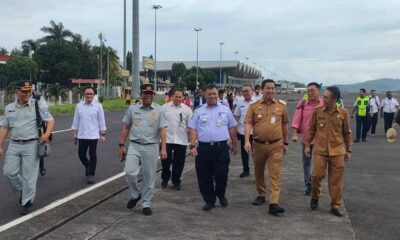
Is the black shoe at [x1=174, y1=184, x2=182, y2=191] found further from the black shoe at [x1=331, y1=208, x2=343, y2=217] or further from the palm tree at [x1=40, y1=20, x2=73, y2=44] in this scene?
the palm tree at [x1=40, y1=20, x2=73, y2=44]

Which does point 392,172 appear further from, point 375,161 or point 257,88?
point 257,88

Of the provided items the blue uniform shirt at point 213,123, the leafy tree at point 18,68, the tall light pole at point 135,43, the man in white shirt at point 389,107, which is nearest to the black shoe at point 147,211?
the blue uniform shirt at point 213,123

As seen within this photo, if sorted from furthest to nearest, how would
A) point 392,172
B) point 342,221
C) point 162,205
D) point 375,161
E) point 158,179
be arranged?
point 375,161, point 392,172, point 158,179, point 162,205, point 342,221

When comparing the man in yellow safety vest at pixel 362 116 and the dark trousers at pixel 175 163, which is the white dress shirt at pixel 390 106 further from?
the dark trousers at pixel 175 163

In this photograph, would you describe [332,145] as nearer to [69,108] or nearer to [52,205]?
[52,205]

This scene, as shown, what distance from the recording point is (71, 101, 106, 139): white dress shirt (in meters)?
8.85

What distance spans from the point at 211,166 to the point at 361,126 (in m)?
11.2

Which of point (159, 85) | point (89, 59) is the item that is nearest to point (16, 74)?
point (89, 59)

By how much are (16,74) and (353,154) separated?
5305 cm

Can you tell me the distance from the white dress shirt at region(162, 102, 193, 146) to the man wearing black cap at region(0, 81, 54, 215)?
7.19 ft

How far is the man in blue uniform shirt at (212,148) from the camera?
23.2 ft

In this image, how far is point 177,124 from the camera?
845 cm

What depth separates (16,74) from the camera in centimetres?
5950

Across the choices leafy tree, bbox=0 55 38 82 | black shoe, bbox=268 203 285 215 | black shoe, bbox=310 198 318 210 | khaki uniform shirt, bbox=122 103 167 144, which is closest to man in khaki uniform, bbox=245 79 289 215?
black shoe, bbox=268 203 285 215
